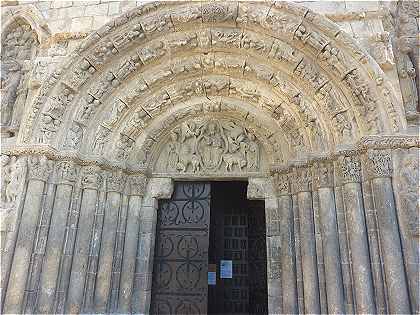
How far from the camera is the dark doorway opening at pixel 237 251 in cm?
572

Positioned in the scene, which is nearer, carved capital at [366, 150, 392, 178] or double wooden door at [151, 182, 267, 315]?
carved capital at [366, 150, 392, 178]

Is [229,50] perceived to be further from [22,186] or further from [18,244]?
[18,244]

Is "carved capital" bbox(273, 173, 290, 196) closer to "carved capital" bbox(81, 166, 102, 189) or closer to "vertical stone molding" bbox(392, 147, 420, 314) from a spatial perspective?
"vertical stone molding" bbox(392, 147, 420, 314)

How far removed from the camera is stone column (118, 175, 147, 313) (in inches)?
163

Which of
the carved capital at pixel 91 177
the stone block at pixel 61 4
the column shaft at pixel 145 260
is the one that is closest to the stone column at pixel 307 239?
the column shaft at pixel 145 260

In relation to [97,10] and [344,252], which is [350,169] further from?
[97,10]

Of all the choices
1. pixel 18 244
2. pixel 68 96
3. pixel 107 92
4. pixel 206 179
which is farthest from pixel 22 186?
pixel 206 179

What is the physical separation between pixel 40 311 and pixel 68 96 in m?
2.62

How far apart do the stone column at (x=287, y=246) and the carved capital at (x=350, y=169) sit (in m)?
0.76

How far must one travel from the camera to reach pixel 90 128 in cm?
453

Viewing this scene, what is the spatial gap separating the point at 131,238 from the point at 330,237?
2.48 metres

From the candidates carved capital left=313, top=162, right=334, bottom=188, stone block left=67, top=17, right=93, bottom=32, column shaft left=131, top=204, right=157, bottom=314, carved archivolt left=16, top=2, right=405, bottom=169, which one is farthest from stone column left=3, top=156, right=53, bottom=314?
carved capital left=313, top=162, right=334, bottom=188

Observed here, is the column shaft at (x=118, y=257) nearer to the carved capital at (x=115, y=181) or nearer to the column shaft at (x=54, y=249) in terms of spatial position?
the carved capital at (x=115, y=181)

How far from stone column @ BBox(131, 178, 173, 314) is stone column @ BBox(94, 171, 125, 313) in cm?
36
